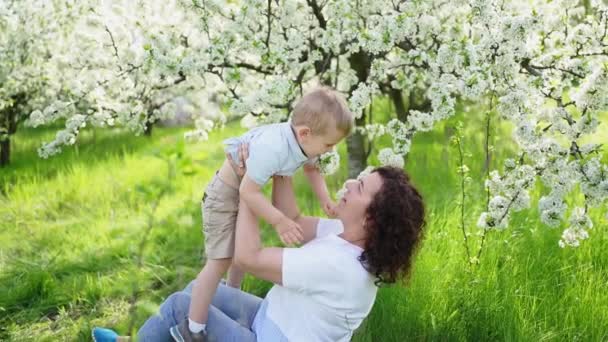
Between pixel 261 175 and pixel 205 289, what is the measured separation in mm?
536

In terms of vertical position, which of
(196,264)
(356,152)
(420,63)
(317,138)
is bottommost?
(196,264)

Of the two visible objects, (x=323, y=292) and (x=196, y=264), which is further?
(x=196, y=264)

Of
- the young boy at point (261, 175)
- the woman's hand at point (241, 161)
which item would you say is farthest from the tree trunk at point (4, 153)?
the woman's hand at point (241, 161)

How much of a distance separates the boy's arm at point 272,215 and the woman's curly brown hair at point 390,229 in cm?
25

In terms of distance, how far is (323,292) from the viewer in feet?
7.91

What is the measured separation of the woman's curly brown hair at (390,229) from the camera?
2457 mm

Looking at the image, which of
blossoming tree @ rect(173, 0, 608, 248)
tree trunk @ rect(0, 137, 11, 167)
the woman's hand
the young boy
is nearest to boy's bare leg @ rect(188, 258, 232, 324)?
the young boy

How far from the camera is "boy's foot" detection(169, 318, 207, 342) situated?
8.80ft

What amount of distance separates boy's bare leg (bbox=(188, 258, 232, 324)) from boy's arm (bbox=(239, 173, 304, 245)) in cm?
40

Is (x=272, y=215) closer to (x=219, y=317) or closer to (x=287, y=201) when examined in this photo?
(x=287, y=201)

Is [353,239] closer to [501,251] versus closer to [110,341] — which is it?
[110,341]

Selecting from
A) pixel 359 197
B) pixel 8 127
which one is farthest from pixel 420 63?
pixel 8 127

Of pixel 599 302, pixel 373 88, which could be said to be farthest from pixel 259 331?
pixel 599 302

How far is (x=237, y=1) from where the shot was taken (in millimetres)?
Answer: 4211
